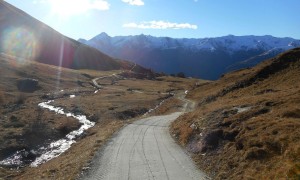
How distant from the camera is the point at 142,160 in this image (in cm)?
2589

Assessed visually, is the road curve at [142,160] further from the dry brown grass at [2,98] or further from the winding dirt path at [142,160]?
the dry brown grass at [2,98]

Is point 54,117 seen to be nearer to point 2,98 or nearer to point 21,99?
point 2,98

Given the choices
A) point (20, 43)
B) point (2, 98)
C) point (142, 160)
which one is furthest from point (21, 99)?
point (20, 43)

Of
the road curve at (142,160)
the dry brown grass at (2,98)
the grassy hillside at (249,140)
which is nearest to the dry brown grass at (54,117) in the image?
the dry brown grass at (2,98)

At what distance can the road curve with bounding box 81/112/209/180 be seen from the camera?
2220cm

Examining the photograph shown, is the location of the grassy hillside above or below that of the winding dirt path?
above

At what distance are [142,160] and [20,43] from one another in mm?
165729

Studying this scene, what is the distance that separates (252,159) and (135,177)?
22.8 feet

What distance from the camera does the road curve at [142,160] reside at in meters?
22.2

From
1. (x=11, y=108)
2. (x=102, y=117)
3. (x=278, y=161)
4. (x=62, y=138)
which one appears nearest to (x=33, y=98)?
(x=11, y=108)

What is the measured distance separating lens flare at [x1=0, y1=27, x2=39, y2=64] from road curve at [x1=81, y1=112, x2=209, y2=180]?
134m

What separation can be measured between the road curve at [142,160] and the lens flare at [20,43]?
133936mm

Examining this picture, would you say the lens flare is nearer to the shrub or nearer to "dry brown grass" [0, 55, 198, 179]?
"dry brown grass" [0, 55, 198, 179]

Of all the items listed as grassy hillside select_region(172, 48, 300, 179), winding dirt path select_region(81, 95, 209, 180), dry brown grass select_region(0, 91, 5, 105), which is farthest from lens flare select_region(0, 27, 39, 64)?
grassy hillside select_region(172, 48, 300, 179)
